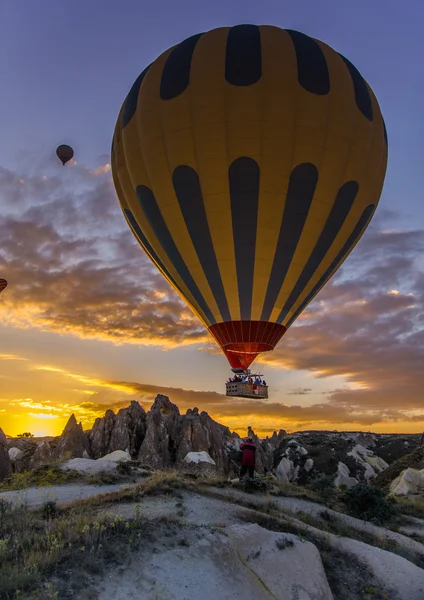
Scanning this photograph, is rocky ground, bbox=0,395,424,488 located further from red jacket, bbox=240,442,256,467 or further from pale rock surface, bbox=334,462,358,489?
red jacket, bbox=240,442,256,467

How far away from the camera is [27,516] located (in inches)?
435

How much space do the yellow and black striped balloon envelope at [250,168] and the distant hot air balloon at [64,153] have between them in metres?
12.1

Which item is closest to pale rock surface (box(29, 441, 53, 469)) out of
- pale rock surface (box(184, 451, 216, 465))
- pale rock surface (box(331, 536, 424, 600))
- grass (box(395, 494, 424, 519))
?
pale rock surface (box(184, 451, 216, 465))

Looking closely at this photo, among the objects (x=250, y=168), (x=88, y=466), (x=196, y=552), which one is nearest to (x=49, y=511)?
(x=196, y=552)

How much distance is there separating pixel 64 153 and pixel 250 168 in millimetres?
20604

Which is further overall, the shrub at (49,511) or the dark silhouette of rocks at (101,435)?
the dark silhouette of rocks at (101,435)

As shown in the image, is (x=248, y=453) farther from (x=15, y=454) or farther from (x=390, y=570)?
(x=15, y=454)

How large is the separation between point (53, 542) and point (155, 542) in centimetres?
215

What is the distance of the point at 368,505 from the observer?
1766 cm

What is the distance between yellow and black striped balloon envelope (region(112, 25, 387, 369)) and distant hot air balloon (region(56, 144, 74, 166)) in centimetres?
1214

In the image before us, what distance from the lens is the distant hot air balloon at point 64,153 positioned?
37.3 meters

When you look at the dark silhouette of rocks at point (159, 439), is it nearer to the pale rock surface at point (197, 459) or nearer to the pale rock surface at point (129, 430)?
the pale rock surface at point (129, 430)

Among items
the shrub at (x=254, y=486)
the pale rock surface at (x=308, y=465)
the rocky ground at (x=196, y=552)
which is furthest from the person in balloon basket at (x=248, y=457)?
the pale rock surface at (x=308, y=465)

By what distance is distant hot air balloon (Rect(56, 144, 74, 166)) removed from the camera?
37.3 metres
